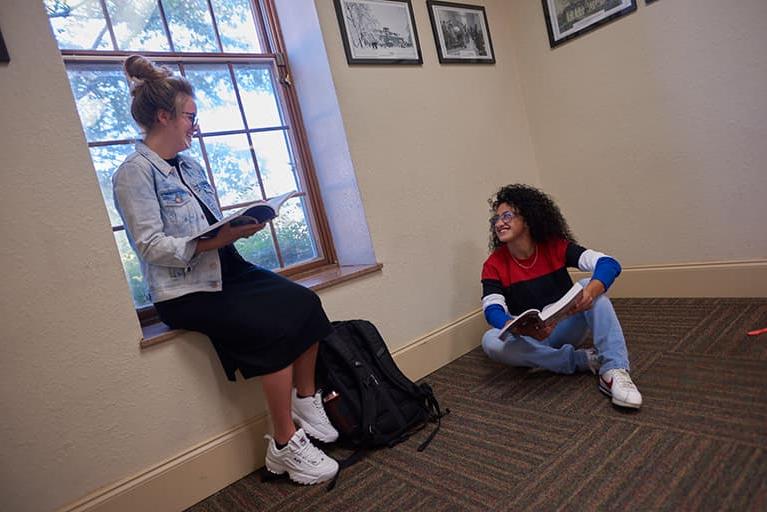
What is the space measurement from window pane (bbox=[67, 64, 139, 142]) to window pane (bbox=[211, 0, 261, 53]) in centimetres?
50

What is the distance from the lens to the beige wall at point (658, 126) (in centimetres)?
214

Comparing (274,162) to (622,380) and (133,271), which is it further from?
(622,380)

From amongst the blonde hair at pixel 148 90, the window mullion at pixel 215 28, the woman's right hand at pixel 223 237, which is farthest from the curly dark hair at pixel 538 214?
the window mullion at pixel 215 28

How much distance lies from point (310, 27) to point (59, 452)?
1823 millimetres

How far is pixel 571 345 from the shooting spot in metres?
1.95

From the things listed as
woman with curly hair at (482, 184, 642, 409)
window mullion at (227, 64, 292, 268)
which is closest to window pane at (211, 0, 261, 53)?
window mullion at (227, 64, 292, 268)

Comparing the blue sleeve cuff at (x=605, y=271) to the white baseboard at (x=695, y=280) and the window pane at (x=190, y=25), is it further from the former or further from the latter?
the window pane at (x=190, y=25)

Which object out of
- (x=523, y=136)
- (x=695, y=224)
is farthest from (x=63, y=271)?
(x=695, y=224)

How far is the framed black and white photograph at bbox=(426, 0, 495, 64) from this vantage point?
2.52 meters

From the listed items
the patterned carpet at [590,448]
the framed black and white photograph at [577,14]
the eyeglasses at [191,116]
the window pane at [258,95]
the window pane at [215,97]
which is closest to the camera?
the patterned carpet at [590,448]

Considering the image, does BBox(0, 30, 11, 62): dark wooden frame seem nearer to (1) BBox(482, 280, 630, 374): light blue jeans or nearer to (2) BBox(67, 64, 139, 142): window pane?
(2) BBox(67, 64, 139, 142): window pane

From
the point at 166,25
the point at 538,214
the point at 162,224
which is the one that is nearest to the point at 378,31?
the point at 166,25

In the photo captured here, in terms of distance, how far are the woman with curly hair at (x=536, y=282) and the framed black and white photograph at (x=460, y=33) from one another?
0.97m

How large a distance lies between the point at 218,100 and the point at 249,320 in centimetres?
109
